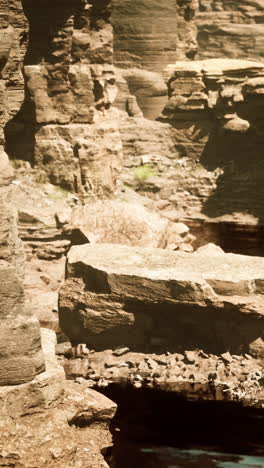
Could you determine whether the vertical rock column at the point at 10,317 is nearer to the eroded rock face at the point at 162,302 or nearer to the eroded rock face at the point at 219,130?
the eroded rock face at the point at 162,302

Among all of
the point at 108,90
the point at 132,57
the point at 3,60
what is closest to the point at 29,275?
the point at 108,90

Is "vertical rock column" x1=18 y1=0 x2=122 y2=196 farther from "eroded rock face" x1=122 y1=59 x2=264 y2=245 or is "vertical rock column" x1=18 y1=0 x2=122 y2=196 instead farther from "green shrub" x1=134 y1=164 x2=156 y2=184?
"eroded rock face" x1=122 y1=59 x2=264 y2=245

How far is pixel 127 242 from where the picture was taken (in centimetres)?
1484

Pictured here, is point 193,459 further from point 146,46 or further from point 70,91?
point 146,46

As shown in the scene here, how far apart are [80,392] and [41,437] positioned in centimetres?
151

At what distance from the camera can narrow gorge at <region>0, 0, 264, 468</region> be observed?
7.21 metres

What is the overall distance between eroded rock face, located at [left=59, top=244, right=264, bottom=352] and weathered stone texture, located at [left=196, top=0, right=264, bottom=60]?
774 inches

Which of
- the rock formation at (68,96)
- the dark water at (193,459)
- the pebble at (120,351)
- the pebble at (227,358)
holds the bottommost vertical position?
the pebble at (120,351)

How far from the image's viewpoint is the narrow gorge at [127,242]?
7211 millimetres

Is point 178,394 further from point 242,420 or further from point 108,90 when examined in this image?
point 108,90

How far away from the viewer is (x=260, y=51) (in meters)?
29.7

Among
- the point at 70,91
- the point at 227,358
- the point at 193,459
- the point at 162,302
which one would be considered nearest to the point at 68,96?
the point at 70,91

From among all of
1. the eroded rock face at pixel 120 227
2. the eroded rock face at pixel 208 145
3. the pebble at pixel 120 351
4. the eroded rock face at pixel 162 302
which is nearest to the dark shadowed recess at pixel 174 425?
the pebble at pixel 120 351

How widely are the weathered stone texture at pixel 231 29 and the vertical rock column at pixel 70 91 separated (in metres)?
13.8
